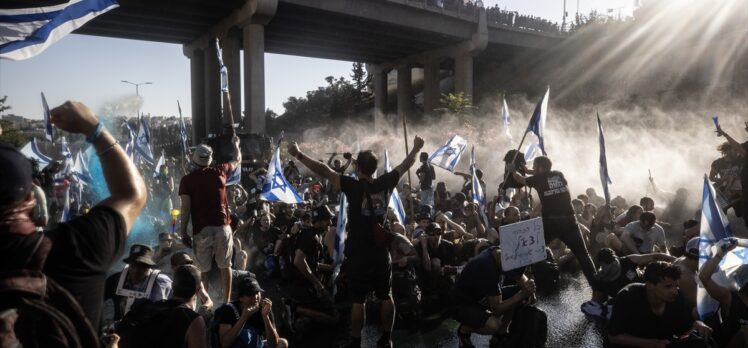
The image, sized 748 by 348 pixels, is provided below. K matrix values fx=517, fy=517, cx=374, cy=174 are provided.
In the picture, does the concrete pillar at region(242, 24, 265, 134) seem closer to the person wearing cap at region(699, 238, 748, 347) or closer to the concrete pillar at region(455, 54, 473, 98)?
the concrete pillar at region(455, 54, 473, 98)

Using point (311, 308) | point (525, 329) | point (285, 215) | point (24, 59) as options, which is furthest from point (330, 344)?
point (285, 215)

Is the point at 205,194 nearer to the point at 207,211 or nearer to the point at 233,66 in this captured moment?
the point at 207,211

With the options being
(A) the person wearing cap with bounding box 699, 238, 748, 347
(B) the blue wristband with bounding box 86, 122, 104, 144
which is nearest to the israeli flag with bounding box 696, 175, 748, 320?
(A) the person wearing cap with bounding box 699, 238, 748, 347

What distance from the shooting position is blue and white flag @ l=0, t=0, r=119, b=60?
12.7ft

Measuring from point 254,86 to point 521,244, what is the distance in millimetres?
26839


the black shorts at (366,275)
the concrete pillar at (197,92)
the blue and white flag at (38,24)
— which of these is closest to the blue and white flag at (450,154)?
the black shorts at (366,275)

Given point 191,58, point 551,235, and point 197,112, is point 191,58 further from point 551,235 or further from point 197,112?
point 551,235

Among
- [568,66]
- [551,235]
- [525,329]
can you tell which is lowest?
[525,329]

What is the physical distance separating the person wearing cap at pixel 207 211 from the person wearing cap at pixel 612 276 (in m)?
4.13

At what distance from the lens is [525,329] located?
173 inches

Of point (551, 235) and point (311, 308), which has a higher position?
point (551, 235)

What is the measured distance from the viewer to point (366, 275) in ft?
14.5

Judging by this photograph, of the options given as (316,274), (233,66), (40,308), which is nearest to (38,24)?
(40,308)

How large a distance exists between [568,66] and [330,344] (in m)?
39.5
